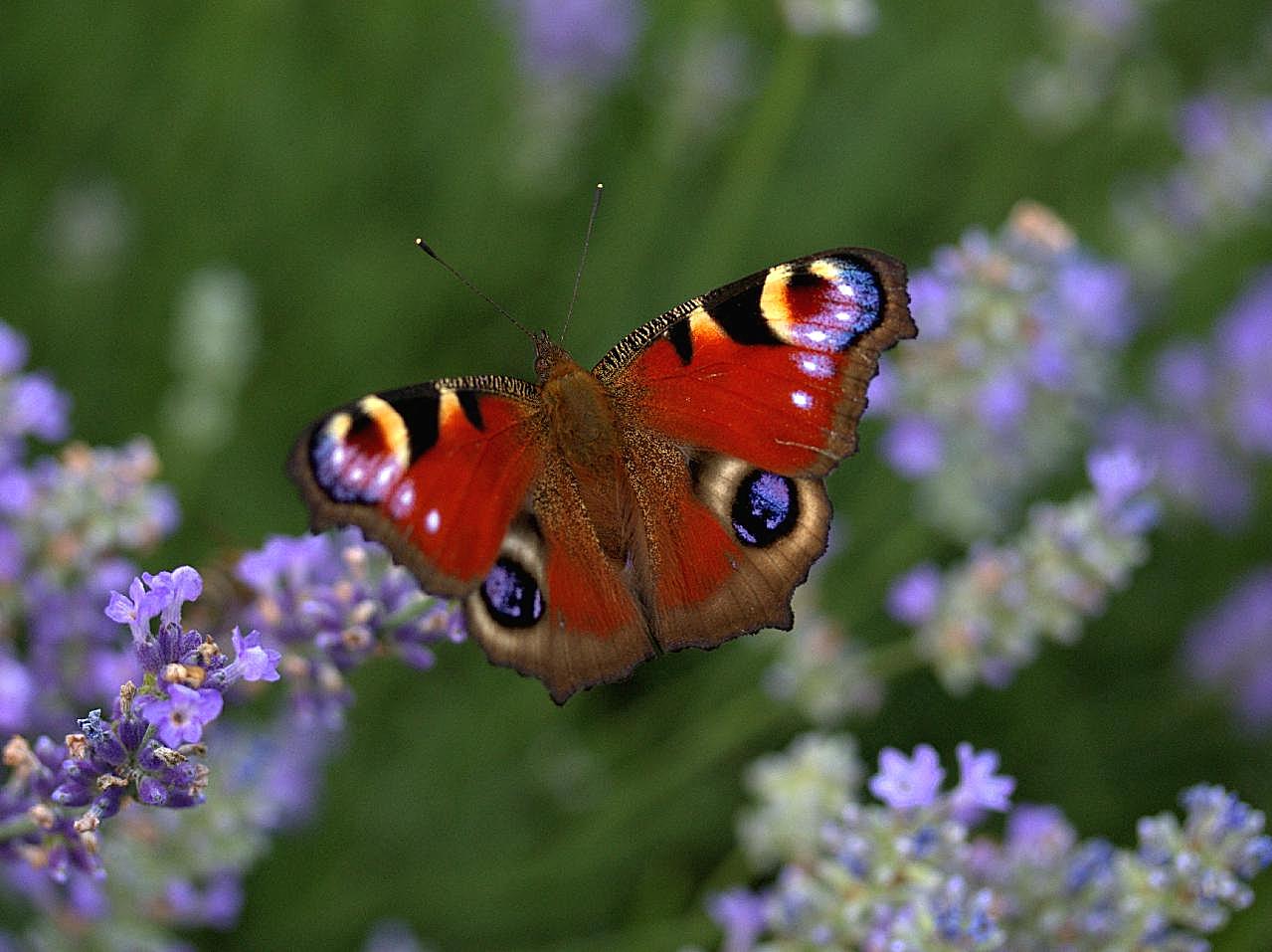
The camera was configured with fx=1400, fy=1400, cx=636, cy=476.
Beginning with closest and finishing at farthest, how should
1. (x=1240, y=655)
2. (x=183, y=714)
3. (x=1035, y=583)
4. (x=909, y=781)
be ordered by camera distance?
(x=183, y=714), (x=909, y=781), (x=1035, y=583), (x=1240, y=655)

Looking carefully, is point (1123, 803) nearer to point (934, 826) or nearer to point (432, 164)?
point (934, 826)

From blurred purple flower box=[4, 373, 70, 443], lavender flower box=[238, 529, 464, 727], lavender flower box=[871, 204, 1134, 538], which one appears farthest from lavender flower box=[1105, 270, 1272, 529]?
blurred purple flower box=[4, 373, 70, 443]

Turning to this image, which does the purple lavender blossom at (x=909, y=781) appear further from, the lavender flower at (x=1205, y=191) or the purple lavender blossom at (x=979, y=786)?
the lavender flower at (x=1205, y=191)

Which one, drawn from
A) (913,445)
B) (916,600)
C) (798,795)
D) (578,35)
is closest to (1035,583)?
(916,600)

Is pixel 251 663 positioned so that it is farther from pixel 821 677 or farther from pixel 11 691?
pixel 821 677

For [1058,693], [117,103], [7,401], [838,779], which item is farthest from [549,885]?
[117,103]

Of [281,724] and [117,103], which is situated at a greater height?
[117,103]

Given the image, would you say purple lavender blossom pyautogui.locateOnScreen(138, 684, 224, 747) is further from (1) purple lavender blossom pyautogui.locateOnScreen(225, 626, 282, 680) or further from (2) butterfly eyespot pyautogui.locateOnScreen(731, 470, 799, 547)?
(2) butterfly eyespot pyautogui.locateOnScreen(731, 470, 799, 547)
